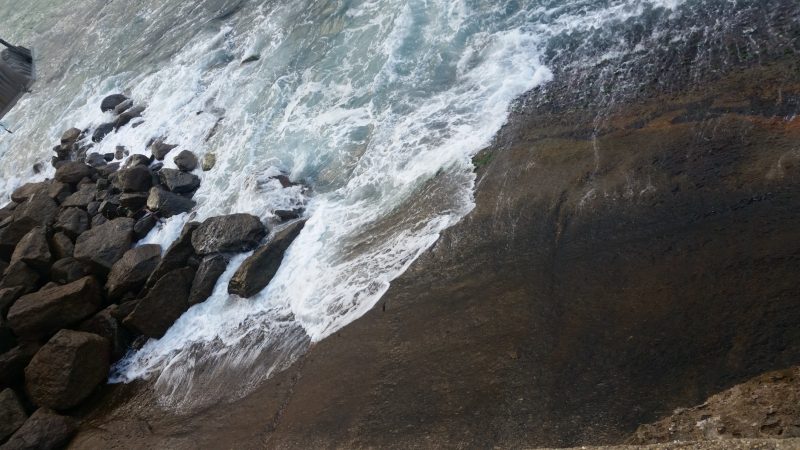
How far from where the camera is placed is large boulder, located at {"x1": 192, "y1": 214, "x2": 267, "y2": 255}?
11.3 metres

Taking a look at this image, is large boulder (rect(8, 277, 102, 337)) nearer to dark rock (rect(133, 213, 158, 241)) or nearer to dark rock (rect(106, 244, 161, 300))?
dark rock (rect(106, 244, 161, 300))

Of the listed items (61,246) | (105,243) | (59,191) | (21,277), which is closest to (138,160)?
(59,191)

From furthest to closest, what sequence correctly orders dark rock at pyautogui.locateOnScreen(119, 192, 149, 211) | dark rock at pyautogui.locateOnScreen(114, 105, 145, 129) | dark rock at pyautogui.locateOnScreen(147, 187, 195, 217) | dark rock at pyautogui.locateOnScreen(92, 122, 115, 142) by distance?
1. dark rock at pyautogui.locateOnScreen(92, 122, 115, 142)
2. dark rock at pyautogui.locateOnScreen(114, 105, 145, 129)
3. dark rock at pyautogui.locateOnScreen(119, 192, 149, 211)
4. dark rock at pyautogui.locateOnScreen(147, 187, 195, 217)

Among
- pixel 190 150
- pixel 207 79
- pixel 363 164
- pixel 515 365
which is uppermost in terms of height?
pixel 207 79

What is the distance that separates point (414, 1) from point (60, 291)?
11279mm

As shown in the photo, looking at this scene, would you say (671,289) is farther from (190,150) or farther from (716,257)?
(190,150)

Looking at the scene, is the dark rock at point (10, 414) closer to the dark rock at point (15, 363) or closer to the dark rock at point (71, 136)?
the dark rock at point (15, 363)

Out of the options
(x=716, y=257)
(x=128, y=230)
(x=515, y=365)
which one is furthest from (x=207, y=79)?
(x=716, y=257)

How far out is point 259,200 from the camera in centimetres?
1211

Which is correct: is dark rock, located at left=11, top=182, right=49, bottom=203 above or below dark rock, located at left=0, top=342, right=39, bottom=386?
above

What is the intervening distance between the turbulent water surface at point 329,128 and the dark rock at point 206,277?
198mm

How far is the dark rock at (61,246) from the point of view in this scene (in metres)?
13.0

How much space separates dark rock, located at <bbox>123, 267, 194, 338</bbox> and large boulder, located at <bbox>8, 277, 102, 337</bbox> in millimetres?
1226

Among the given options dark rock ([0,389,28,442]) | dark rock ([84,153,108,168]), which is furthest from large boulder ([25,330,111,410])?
dark rock ([84,153,108,168])
